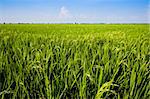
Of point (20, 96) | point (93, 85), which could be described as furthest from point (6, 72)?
point (93, 85)

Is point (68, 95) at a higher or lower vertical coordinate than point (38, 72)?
lower

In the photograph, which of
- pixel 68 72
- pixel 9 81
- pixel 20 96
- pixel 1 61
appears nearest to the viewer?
pixel 20 96

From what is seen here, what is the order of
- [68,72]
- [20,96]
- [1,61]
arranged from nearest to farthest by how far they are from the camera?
[20,96] → [68,72] → [1,61]

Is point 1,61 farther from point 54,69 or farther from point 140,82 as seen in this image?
point 140,82

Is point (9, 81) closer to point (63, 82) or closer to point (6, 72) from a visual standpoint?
point (6, 72)

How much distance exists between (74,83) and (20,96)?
0.32 meters

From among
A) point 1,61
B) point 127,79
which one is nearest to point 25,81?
point 1,61

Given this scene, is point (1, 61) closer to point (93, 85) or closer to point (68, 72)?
point (68, 72)

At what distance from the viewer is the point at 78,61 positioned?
1.70 m

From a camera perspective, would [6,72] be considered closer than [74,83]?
No

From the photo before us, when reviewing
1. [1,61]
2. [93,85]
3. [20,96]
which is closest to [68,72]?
[93,85]

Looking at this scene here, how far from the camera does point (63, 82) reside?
1.40 meters

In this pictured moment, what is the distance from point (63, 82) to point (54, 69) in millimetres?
255

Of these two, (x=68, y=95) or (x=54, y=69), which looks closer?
(x=68, y=95)
